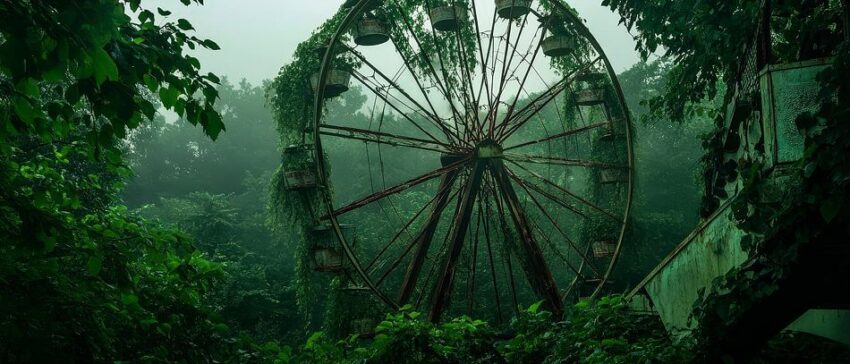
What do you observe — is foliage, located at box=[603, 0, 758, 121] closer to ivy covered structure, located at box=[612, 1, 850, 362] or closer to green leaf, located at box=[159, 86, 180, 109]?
ivy covered structure, located at box=[612, 1, 850, 362]

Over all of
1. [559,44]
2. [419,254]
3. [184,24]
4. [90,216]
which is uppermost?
[559,44]

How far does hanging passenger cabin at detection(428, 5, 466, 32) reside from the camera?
45.3 ft

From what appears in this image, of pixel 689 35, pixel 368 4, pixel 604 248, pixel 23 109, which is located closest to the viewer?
pixel 23 109

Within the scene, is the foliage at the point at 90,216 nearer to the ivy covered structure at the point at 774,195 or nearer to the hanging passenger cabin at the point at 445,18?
the ivy covered structure at the point at 774,195

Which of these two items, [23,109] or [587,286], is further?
[587,286]

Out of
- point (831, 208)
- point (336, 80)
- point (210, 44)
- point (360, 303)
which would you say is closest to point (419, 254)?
point (360, 303)

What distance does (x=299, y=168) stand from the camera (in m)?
12.7

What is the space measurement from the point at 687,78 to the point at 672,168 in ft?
82.6

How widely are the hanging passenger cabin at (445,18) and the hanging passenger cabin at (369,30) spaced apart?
94 cm

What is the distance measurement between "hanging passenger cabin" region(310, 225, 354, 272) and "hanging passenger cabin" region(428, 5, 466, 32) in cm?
380

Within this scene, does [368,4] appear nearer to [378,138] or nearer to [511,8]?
[378,138]

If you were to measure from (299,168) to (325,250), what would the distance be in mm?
1320

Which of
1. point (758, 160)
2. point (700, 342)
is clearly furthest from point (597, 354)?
point (758, 160)

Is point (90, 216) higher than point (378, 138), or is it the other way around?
point (378, 138)
